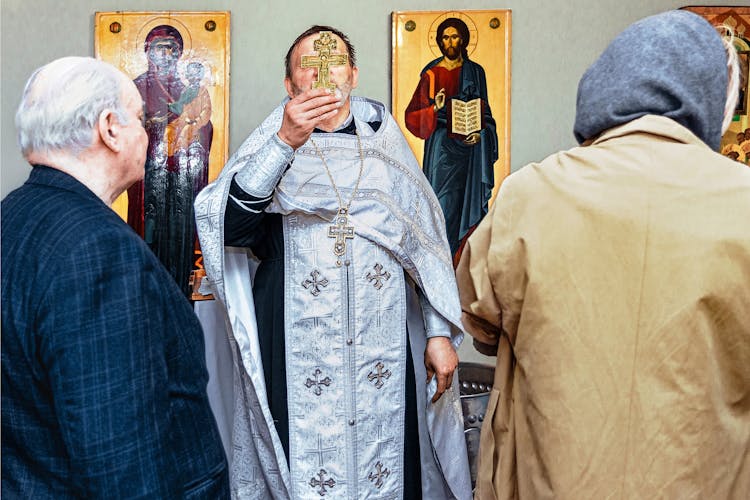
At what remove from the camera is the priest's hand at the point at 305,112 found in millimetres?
2514

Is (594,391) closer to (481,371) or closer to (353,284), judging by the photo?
(353,284)

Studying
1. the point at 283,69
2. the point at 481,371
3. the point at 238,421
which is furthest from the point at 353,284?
the point at 283,69

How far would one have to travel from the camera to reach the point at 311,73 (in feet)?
9.36

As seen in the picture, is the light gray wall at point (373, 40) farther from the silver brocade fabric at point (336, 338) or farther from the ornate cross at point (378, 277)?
the ornate cross at point (378, 277)

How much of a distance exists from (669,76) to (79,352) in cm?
117

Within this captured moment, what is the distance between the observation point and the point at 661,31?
1.69 metres

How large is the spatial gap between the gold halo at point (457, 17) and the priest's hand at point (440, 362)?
1.66m

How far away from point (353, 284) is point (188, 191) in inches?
57.3

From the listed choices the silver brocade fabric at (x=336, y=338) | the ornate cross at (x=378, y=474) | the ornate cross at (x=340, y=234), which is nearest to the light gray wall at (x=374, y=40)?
the silver brocade fabric at (x=336, y=338)

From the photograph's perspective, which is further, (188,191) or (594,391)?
(188,191)

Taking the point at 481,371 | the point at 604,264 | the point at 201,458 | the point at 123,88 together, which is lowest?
the point at 481,371

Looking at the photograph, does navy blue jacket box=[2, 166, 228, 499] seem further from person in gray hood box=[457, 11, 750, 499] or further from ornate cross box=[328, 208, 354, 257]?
ornate cross box=[328, 208, 354, 257]

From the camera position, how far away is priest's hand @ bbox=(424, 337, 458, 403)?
9.07ft

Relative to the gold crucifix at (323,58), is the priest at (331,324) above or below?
below
